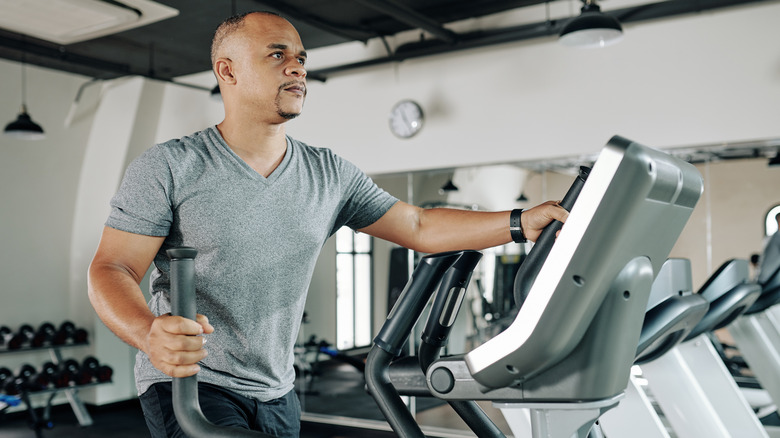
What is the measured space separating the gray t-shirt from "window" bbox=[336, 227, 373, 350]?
159 inches

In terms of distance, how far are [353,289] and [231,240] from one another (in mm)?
4272

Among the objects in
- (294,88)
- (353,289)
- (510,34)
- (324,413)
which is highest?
(510,34)

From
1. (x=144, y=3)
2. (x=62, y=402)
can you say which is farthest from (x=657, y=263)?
(x=62, y=402)

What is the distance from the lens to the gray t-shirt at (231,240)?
1.36m

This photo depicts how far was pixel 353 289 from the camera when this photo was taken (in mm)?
5648

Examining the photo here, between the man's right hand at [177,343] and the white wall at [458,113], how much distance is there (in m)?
4.07

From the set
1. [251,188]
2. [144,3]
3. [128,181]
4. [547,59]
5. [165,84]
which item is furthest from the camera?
[165,84]

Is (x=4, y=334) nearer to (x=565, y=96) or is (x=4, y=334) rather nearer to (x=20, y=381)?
(x=20, y=381)

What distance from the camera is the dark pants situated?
1.34m

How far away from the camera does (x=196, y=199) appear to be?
1396mm

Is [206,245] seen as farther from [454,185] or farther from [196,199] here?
[454,185]

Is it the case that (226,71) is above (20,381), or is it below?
above

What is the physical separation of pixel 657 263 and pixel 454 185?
4241 mm

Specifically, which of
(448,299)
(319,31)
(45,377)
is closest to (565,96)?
(319,31)
